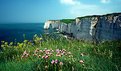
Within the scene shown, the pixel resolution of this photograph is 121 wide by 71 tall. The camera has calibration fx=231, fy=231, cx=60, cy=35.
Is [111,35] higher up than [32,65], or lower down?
lower down

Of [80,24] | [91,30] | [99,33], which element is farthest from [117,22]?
[80,24]

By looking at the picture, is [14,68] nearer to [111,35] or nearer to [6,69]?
[6,69]

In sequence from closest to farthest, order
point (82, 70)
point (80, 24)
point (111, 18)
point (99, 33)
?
point (82, 70) → point (111, 18) → point (99, 33) → point (80, 24)

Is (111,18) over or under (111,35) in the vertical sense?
over

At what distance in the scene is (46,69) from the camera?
5.88m

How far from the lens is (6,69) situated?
21.3 ft

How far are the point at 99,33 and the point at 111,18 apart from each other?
7184mm

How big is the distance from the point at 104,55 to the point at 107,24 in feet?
134

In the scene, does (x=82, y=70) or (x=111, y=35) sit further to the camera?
(x=111, y=35)

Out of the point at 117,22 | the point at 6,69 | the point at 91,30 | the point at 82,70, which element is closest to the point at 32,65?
the point at 6,69

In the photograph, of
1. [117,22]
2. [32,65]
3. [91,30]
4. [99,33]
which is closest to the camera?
[32,65]

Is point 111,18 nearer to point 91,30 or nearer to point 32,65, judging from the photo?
point 91,30

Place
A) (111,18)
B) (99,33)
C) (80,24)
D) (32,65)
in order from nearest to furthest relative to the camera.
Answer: (32,65)
(111,18)
(99,33)
(80,24)

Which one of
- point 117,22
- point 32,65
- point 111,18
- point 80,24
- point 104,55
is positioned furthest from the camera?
point 80,24
